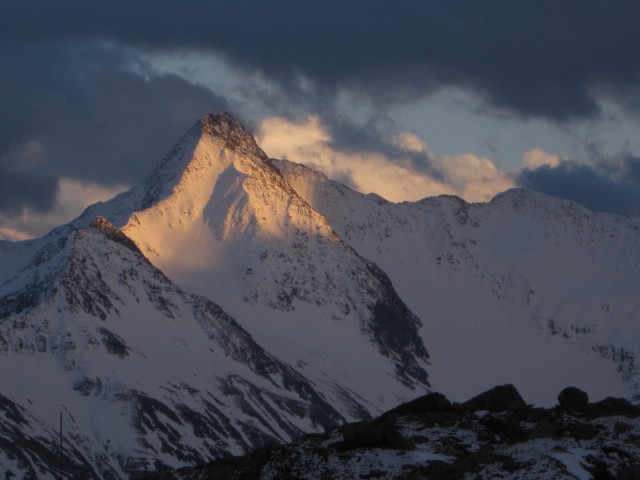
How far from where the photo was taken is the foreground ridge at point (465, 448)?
171 feet

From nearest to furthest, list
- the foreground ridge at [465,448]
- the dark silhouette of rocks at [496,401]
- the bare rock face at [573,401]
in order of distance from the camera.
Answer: the foreground ridge at [465,448] → the bare rock face at [573,401] → the dark silhouette of rocks at [496,401]

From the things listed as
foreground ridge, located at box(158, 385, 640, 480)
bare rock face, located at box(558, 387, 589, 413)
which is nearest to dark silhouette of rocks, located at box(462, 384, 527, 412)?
foreground ridge, located at box(158, 385, 640, 480)

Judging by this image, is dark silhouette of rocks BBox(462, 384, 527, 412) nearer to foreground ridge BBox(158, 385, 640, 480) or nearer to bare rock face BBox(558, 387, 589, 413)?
foreground ridge BBox(158, 385, 640, 480)

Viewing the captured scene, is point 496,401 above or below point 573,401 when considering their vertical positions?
above

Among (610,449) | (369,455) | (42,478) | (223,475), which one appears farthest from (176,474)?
(42,478)

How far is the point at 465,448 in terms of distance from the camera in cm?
5497

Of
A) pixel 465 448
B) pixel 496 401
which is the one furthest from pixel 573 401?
pixel 465 448

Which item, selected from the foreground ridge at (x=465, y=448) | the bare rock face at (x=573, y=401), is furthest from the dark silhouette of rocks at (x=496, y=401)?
the bare rock face at (x=573, y=401)

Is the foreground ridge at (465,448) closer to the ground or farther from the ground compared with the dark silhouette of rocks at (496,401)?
closer to the ground

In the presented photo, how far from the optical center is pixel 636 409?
2395 inches

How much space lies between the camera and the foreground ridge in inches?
2050

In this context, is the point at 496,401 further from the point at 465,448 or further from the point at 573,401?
the point at 465,448

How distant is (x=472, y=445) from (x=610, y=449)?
5073 millimetres

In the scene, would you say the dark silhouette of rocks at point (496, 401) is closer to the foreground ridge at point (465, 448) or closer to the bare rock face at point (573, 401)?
the foreground ridge at point (465, 448)
